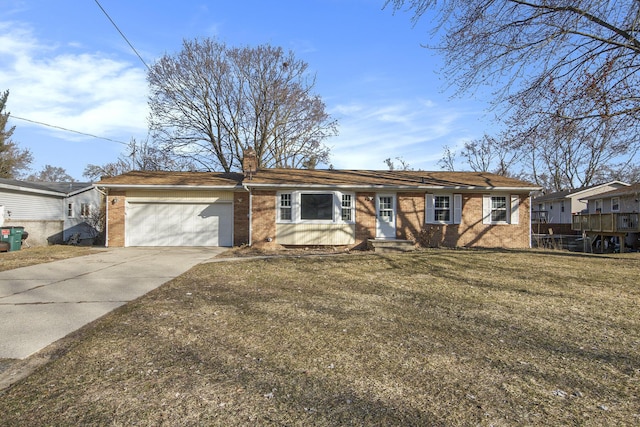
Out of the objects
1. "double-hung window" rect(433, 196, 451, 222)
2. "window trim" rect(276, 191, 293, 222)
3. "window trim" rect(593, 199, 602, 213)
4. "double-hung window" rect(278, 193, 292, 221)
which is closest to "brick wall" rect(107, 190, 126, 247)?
"window trim" rect(276, 191, 293, 222)

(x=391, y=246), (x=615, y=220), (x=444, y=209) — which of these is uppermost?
(x=444, y=209)

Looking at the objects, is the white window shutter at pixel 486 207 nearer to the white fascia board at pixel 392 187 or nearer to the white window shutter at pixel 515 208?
the white fascia board at pixel 392 187

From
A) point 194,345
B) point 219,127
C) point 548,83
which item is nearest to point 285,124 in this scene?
point 219,127

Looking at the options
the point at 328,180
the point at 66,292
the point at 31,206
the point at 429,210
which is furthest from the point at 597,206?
the point at 31,206

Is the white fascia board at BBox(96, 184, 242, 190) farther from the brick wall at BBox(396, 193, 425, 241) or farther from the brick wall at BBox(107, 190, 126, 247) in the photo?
the brick wall at BBox(396, 193, 425, 241)

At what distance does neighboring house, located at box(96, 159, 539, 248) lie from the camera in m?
15.3

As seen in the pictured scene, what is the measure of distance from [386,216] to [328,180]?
288 centimetres

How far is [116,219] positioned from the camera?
52.5 feet

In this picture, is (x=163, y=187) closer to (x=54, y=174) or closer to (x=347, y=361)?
(x=347, y=361)

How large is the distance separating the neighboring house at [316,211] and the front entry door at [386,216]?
42 mm

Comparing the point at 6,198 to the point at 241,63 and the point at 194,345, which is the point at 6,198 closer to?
the point at 241,63

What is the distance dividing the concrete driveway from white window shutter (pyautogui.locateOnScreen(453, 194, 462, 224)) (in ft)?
33.9

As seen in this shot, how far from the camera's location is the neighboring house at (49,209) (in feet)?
60.0

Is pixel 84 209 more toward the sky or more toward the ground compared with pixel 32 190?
more toward the ground
